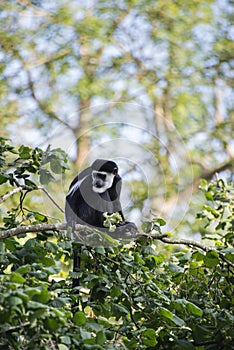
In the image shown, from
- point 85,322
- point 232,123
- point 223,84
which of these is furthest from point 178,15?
point 85,322

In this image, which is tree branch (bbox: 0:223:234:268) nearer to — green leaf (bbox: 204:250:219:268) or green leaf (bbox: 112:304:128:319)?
green leaf (bbox: 204:250:219:268)

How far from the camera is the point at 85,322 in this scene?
1.73 metres

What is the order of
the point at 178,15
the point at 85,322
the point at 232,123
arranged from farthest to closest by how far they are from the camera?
the point at 178,15, the point at 232,123, the point at 85,322

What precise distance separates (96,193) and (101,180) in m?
0.09

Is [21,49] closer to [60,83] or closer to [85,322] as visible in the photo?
[60,83]

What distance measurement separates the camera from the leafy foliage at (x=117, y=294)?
5.20 feet

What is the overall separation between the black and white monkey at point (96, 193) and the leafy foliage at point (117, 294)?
47cm

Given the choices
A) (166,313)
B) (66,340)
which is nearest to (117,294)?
(166,313)

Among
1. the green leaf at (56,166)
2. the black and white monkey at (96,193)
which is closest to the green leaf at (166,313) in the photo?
the green leaf at (56,166)

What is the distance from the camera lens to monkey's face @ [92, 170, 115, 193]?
278cm

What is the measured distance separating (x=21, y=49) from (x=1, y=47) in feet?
0.73

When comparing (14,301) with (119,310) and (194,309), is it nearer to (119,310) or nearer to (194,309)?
(119,310)

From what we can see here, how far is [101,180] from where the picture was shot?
2.80m

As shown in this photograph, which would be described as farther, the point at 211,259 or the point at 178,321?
the point at 211,259
